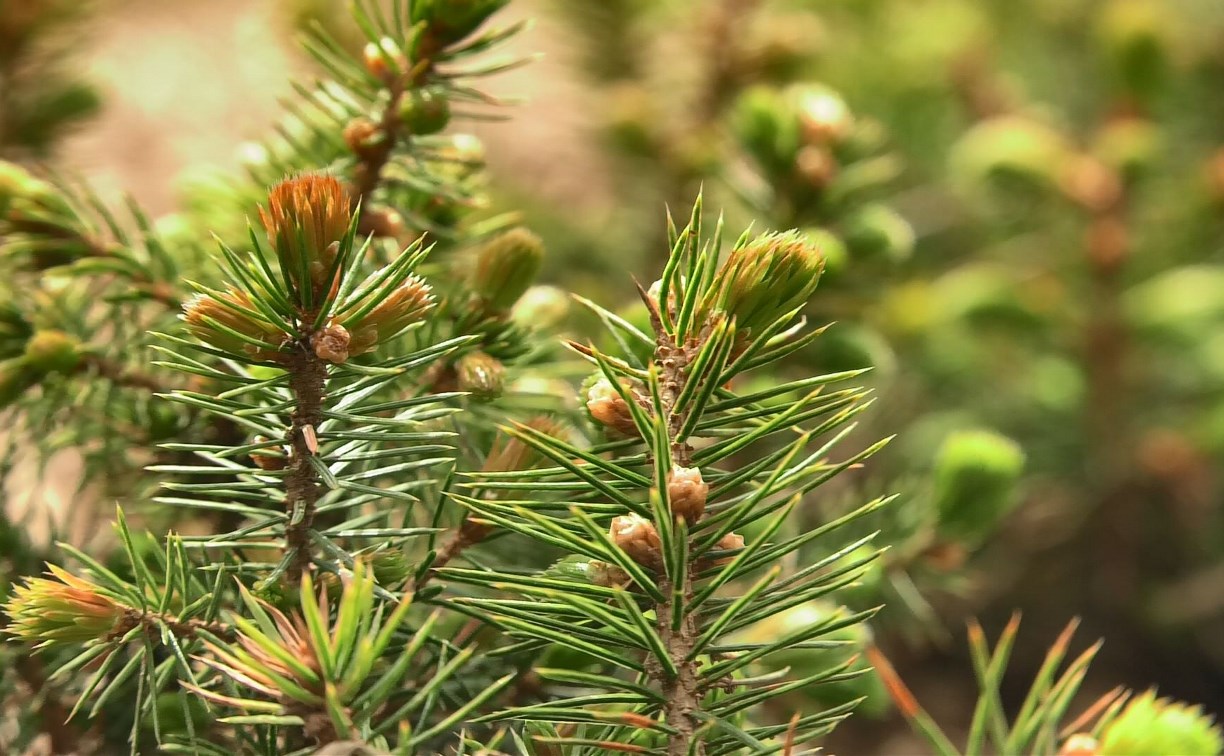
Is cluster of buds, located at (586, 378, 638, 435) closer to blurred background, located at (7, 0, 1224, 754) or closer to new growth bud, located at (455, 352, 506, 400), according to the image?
new growth bud, located at (455, 352, 506, 400)

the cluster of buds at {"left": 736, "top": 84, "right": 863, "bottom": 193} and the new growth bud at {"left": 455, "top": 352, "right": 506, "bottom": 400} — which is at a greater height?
the cluster of buds at {"left": 736, "top": 84, "right": 863, "bottom": 193}

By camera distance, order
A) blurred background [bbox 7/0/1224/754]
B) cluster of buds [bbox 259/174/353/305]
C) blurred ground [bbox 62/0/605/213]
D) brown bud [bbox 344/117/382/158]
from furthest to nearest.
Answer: blurred ground [bbox 62/0/605/213] → blurred background [bbox 7/0/1224/754] → brown bud [bbox 344/117/382/158] → cluster of buds [bbox 259/174/353/305]

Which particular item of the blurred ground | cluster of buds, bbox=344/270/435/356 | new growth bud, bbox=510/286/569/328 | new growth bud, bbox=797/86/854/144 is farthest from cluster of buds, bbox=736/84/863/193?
the blurred ground

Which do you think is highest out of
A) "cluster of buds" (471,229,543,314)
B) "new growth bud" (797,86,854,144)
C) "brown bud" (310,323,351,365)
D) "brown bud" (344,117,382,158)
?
"new growth bud" (797,86,854,144)

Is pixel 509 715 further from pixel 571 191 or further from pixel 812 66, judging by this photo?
pixel 571 191

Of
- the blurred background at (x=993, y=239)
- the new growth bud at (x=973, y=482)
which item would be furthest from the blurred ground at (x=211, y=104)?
the new growth bud at (x=973, y=482)

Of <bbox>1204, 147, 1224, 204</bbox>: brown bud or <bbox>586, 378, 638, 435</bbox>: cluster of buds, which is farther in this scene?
<bbox>1204, 147, 1224, 204</bbox>: brown bud

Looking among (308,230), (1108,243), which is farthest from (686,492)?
(1108,243)
